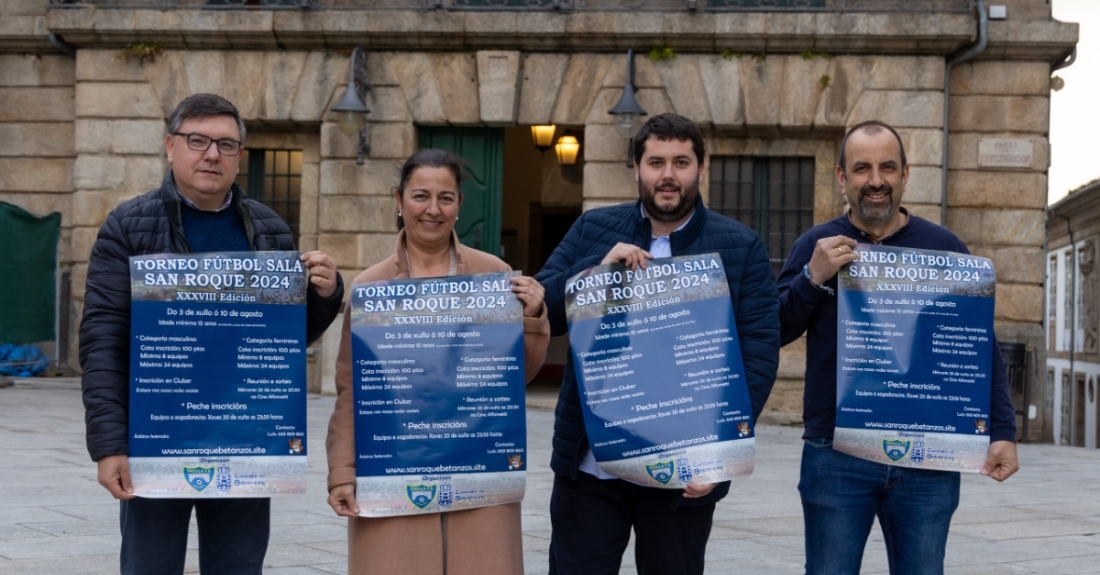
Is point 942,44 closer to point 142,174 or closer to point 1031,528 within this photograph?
point 1031,528

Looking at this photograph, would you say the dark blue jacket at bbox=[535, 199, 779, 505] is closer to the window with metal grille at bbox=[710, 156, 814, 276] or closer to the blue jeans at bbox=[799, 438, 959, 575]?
the blue jeans at bbox=[799, 438, 959, 575]

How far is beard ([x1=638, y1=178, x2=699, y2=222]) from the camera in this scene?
4.03 metres

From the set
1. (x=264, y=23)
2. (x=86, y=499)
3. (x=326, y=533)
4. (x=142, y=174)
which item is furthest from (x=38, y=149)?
(x=326, y=533)

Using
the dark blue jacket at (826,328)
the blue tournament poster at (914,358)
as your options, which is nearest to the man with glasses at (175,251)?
the dark blue jacket at (826,328)

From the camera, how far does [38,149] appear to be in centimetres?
1639

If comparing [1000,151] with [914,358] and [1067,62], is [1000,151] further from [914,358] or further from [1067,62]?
[914,358]

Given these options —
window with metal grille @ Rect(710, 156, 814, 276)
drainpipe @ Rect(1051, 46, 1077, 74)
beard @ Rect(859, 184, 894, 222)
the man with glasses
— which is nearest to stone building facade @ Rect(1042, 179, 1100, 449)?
drainpipe @ Rect(1051, 46, 1077, 74)

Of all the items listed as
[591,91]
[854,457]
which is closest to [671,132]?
[854,457]

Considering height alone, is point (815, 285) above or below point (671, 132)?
below

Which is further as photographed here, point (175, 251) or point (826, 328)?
point (826, 328)

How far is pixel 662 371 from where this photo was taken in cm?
392

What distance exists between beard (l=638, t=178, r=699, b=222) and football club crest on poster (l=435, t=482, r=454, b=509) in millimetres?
1087

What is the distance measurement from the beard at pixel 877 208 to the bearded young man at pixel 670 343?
38cm

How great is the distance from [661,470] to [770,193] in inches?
461
